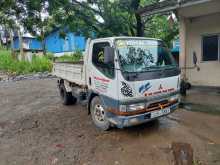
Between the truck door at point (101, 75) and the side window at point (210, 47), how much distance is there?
Answer: 5459 millimetres

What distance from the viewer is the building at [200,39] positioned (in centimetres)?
852

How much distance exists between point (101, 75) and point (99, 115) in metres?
1.08

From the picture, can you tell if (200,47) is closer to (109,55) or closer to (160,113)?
(160,113)

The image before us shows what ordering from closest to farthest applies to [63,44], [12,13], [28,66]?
[12,13], [28,66], [63,44]

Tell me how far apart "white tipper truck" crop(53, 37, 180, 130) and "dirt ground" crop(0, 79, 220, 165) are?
47 cm

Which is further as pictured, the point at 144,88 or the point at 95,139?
the point at 95,139

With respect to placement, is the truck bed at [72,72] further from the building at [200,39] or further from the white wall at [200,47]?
the white wall at [200,47]

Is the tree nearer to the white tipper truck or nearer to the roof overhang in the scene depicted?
the roof overhang

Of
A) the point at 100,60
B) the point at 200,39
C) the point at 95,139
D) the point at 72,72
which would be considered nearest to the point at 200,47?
the point at 200,39

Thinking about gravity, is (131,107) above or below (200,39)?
below

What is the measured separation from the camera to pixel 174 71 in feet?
16.7

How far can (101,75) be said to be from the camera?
5.06 m

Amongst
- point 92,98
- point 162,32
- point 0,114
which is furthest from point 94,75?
point 162,32

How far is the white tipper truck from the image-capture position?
4.53 meters
